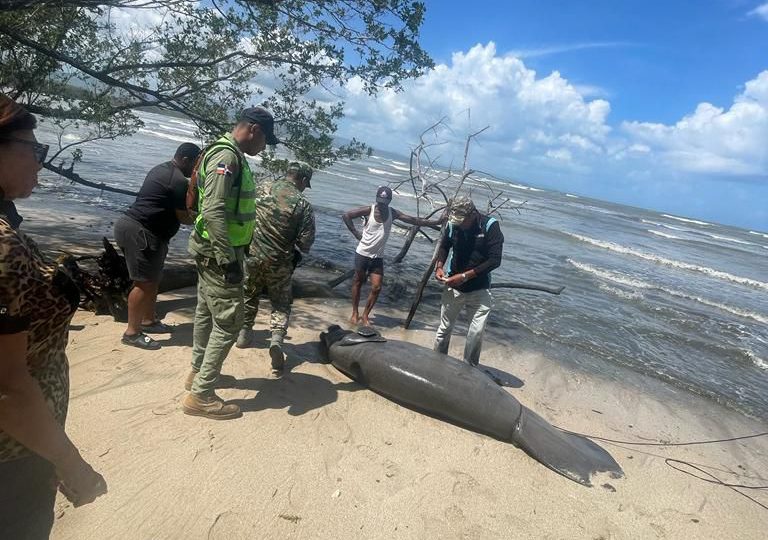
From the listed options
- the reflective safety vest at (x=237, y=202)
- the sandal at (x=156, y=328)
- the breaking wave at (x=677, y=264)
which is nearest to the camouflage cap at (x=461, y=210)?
the reflective safety vest at (x=237, y=202)

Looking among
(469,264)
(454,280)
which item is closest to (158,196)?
(454,280)

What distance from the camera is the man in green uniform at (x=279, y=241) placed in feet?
15.0

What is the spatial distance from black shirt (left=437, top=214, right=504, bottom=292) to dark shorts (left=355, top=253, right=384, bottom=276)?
167 centimetres

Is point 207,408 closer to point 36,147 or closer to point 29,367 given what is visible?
point 29,367

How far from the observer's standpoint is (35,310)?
4.44 ft

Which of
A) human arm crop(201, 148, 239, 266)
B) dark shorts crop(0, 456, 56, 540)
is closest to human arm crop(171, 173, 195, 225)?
human arm crop(201, 148, 239, 266)

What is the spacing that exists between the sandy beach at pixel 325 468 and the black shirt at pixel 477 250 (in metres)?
1.60

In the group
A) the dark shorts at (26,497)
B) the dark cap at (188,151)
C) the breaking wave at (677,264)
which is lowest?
the breaking wave at (677,264)

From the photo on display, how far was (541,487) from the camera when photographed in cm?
390

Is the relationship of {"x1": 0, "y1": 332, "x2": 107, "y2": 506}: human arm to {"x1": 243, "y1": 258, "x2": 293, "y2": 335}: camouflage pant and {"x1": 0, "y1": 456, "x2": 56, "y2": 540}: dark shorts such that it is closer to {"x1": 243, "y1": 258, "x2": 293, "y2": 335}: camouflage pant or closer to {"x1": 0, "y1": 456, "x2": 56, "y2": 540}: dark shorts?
{"x1": 0, "y1": 456, "x2": 56, "y2": 540}: dark shorts

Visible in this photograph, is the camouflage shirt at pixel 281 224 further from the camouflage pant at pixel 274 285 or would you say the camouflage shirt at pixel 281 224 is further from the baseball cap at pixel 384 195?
the baseball cap at pixel 384 195

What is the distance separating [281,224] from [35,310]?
3.27 meters

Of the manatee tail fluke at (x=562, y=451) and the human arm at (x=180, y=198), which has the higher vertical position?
the human arm at (x=180, y=198)

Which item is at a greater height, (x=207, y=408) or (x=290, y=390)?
(x=207, y=408)
